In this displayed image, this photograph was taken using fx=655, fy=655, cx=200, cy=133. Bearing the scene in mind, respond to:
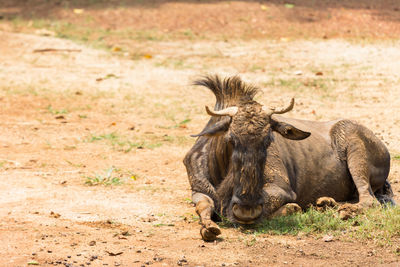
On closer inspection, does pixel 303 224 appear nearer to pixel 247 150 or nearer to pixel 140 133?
pixel 247 150

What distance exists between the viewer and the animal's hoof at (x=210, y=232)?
568cm

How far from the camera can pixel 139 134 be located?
1039cm

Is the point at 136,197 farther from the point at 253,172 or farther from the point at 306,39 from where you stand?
the point at 306,39

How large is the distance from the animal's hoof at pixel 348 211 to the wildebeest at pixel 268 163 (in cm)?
19

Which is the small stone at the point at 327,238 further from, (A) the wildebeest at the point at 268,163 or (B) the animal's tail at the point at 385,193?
(B) the animal's tail at the point at 385,193

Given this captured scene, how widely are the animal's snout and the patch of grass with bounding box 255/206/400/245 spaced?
0.19 meters

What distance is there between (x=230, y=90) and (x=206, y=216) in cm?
149

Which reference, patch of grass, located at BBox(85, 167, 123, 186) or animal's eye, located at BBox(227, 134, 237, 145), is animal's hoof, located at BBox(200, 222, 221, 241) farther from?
patch of grass, located at BBox(85, 167, 123, 186)

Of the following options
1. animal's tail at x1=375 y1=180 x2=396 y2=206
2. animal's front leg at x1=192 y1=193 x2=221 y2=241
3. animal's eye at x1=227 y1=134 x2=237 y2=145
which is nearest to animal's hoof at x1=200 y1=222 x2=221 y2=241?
animal's front leg at x1=192 y1=193 x2=221 y2=241

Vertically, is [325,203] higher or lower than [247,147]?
lower

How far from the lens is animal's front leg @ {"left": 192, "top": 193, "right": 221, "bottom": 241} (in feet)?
18.7

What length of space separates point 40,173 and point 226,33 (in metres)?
10.3

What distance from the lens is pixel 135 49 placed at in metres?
16.0

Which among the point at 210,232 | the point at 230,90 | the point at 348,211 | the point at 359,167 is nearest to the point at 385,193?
the point at 359,167
